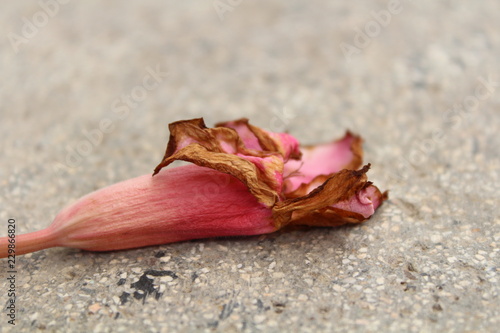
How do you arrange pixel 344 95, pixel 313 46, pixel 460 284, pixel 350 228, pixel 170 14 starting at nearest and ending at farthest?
pixel 460 284 < pixel 350 228 < pixel 344 95 < pixel 313 46 < pixel 170 14

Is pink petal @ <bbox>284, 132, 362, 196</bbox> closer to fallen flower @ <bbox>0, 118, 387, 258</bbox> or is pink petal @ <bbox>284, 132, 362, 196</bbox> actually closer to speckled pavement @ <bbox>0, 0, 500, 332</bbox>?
fallen flower @ <bbox>0, 118, 387, 258</bbox>

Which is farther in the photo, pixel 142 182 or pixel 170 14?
pixel 170 14

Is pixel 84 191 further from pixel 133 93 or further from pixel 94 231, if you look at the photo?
pixel 133 93

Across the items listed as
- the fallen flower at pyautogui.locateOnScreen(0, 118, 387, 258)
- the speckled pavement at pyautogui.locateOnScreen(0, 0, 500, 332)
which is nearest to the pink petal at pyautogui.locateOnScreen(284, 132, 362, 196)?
the fallen flower at pyautogui.locateOnScreen(0, 118, 387, 258)

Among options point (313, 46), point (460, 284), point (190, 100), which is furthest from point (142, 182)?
point (313, 46)

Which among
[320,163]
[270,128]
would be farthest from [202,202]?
[270,128]

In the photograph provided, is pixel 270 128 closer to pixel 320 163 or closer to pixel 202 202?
pixel 320 163

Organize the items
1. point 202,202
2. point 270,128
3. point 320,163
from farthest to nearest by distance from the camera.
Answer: point 270,128 < point 320,163 < point 202,202
